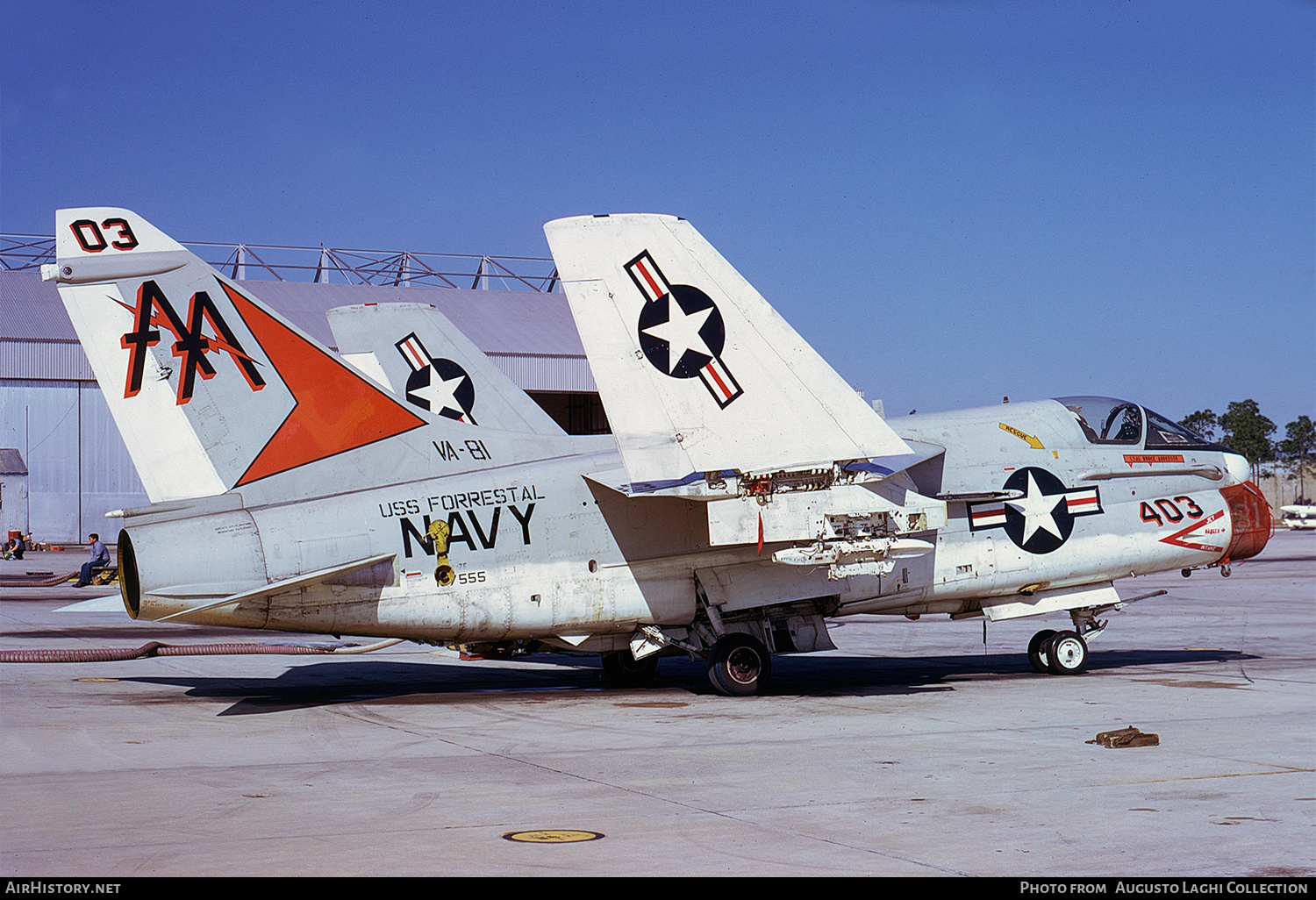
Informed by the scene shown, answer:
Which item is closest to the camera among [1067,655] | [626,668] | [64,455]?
[1067,655]

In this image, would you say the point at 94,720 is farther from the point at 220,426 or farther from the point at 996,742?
the point at 996,742

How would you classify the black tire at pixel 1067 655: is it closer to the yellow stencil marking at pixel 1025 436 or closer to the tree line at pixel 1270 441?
the yellow stencil marking at pixel 1025 436

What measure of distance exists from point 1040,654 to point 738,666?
4.64m

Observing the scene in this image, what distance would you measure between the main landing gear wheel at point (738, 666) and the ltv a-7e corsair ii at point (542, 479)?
0.11 ft

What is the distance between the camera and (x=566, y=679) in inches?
683

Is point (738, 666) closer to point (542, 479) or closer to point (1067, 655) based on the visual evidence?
point (542, 479)

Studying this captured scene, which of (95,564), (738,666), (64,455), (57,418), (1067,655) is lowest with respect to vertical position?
(1067,655)

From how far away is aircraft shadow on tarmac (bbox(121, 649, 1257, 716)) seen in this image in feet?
50.0

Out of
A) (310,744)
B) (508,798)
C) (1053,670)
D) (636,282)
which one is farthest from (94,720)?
(1053,670)

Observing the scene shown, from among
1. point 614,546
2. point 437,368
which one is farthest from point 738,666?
point 437,368

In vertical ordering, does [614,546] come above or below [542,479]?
below

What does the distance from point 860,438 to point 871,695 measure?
10.4 feet

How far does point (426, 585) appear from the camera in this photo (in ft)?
45.4
